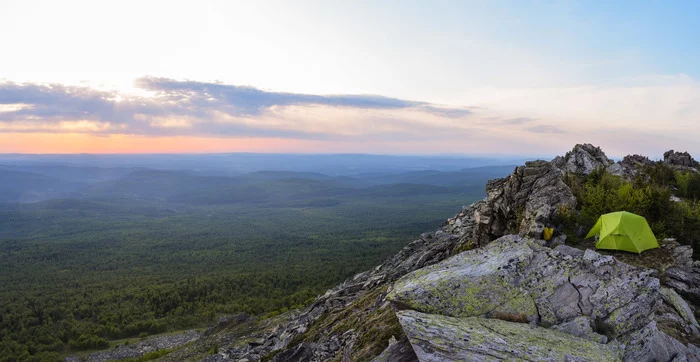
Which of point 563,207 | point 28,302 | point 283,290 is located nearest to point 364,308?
point 563,207

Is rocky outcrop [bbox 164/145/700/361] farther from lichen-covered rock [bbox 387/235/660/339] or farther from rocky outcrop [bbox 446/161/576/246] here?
rocky outcrop [bbox 446/161/576/246]

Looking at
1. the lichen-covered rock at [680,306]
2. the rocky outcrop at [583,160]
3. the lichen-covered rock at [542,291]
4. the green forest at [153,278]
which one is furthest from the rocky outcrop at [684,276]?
the green forest at [153,278]

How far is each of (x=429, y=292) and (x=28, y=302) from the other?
3408 inches

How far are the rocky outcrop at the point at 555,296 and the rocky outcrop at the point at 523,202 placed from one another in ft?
22.1

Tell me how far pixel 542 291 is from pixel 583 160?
2661 cm

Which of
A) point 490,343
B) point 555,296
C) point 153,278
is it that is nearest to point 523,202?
point 555,296

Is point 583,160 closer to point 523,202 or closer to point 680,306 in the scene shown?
point 523,202

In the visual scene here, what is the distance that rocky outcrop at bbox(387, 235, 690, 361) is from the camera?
11484mm

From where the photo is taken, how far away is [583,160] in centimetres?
3384

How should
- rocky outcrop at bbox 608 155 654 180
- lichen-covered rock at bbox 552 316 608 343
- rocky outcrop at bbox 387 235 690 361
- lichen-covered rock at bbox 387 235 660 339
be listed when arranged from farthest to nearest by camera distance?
rocky outcrop at bbox 608 155 654 180
lichen-covered rock at bbox 387 235 660 339
rocky outcrop at bbox 387 235 690 361
lichen-covered rock at bbox 552 316 608 343

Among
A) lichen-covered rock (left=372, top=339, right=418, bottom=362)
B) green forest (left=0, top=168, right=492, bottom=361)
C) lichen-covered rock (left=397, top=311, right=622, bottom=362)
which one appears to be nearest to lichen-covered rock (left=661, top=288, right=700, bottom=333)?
lichen-covered rock (left=397, top=311, right=622, bottom=362)

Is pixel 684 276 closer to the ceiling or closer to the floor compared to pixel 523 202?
closer to the floor

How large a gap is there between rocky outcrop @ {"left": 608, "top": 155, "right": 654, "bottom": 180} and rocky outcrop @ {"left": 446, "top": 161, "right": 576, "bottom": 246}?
7752 mm

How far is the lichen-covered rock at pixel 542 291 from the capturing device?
12055mm
